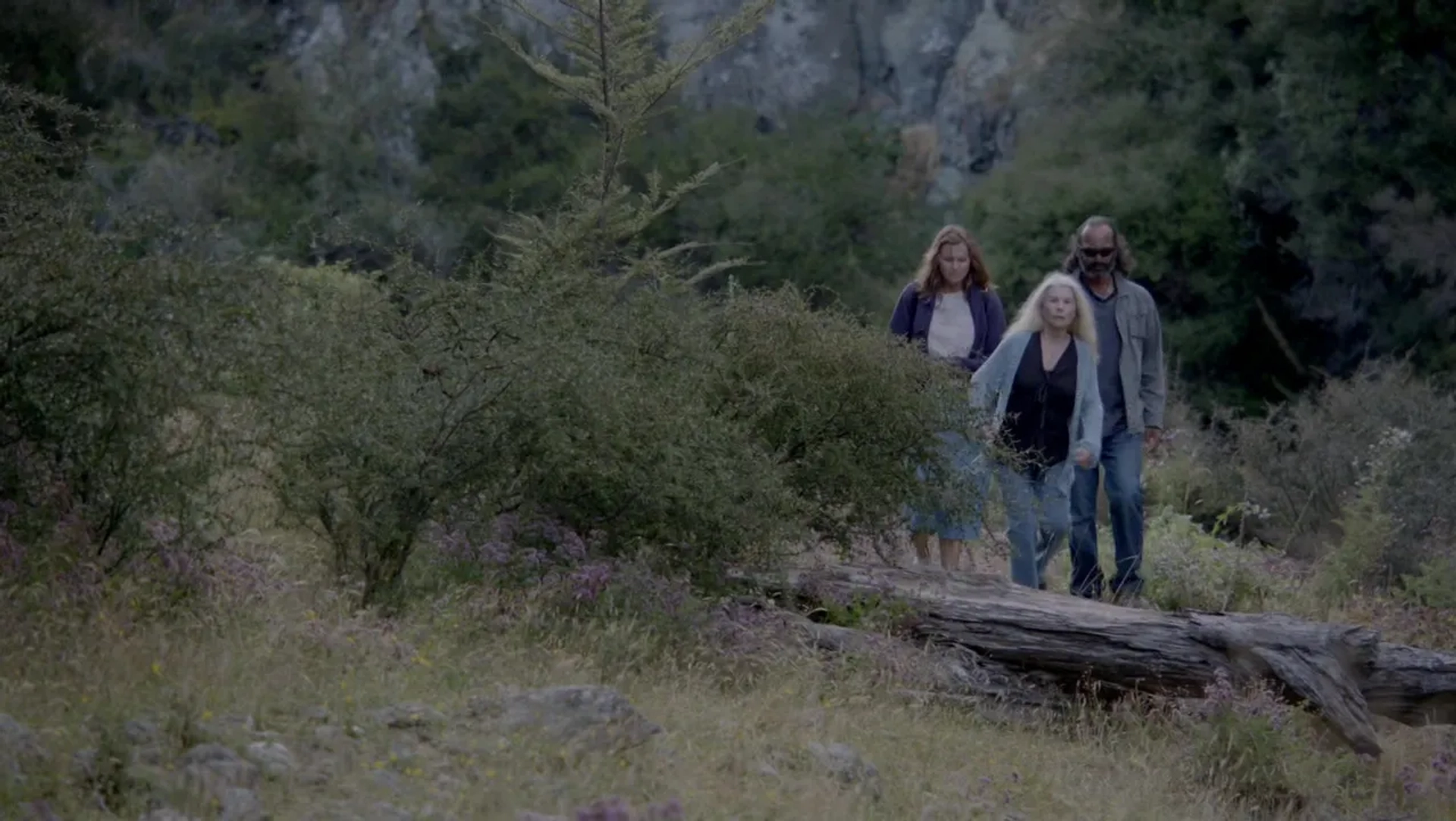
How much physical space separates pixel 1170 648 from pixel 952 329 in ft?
8.33

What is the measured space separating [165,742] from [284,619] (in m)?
1.27

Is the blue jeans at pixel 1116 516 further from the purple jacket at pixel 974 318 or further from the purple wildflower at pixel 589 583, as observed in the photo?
the purple wildflower at pixel 589 583

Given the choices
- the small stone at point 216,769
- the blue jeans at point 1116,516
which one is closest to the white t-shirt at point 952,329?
the blue jeans at point 1116,516

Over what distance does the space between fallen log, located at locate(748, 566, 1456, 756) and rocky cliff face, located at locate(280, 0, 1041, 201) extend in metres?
34.1

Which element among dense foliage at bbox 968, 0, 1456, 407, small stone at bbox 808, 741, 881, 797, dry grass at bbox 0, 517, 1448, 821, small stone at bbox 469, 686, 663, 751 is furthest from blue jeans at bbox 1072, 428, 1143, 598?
dense foliage at bbox 968, 0, 1456, 407

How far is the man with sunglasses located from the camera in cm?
1008

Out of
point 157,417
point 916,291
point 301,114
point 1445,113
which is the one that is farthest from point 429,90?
point 157,417

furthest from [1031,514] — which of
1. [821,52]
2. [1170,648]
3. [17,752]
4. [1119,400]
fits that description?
[821,52]

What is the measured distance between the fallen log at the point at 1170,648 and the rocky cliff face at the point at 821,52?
34074 mm

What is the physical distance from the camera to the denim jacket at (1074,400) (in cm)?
958

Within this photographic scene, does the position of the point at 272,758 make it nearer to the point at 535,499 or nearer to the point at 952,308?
the point at 535,499

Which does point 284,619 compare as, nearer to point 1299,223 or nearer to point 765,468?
point 765,468

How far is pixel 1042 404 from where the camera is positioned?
378 inches

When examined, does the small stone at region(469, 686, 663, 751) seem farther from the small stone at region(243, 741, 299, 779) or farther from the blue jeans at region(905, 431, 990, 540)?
the blue jeans at region(905, 431, 990, 540)
